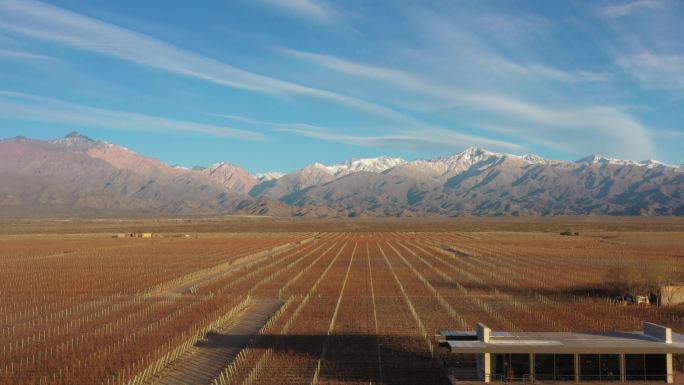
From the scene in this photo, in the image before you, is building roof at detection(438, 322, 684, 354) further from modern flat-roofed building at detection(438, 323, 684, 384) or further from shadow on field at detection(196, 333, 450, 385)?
shadow on field at detection(196, 333, 450, 385)

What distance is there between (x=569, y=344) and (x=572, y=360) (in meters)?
0.46

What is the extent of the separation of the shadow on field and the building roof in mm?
1304

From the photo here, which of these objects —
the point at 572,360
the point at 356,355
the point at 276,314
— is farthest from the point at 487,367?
the point at 276,314

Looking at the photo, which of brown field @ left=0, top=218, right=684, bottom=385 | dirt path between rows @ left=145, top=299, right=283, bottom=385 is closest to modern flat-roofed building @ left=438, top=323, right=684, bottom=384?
brown field @ left=0, top=218, right=684, bottom=385

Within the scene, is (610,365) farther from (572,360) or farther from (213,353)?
(213,353)

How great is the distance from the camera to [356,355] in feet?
71.6

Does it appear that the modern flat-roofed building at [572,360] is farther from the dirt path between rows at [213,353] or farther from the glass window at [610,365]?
the dirt path between rows at [213,353]

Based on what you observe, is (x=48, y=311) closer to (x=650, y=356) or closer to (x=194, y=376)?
(x=194, y=376)

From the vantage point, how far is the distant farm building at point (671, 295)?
3362 cm

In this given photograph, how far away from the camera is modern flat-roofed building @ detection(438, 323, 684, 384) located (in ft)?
60.1

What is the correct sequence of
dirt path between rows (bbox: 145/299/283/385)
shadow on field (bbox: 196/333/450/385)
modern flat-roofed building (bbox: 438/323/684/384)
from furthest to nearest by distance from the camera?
shadow on field (bbox: 196/333/450/385) → dirt path between rows (bbox: 145/299/283/385) → modern flat-roofed building (bbox: 438/323/684/384)

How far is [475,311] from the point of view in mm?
30219

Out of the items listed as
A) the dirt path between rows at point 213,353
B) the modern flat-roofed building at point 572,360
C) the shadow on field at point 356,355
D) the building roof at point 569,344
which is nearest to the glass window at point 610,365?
the modern flat-roofed building at point 572,360

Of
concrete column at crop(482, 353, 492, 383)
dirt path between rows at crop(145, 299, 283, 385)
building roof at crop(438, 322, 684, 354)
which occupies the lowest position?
dirt path between rows at crop(145, 299, 283, 385)
